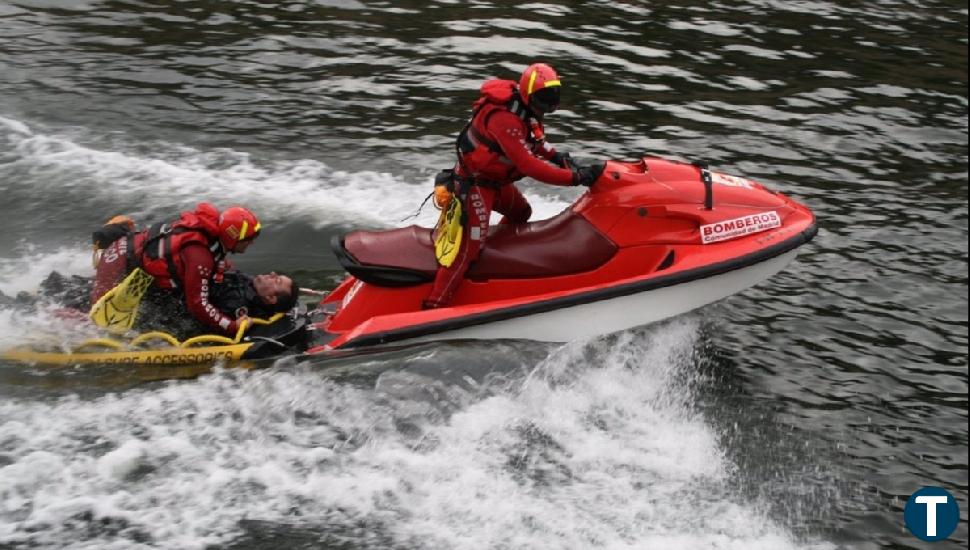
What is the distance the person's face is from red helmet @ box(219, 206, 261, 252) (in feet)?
1.28

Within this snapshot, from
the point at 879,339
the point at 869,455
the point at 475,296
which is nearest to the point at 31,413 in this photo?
the point at 475,296

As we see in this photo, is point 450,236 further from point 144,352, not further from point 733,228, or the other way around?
point 144,352

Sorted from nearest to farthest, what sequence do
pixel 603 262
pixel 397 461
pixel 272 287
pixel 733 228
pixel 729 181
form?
1. pixel 397 461
2. pixel 733 228
3. pixel 603 262
4. pixel 729 181
5. pixel 272 287

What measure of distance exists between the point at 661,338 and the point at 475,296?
146 centimetres

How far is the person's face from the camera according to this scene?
8.18 m

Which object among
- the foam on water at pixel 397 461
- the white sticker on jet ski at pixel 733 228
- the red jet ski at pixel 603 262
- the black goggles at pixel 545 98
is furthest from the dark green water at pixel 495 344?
the black goggles at pixel 545 98

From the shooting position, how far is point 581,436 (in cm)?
741

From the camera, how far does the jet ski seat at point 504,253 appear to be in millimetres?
7840

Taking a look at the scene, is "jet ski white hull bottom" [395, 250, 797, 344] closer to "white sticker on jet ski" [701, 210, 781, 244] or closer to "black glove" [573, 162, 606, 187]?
"white sticker on jet ski" [701, 210, 781, 244]

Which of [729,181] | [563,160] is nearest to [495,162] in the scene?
[563,160]

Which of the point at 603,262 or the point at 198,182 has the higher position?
the point at 603,262

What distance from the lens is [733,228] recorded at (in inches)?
303

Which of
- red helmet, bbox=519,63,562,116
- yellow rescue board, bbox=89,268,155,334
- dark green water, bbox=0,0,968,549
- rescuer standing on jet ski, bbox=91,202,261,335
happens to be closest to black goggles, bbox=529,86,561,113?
red helmet, bbox=519,63,562,116

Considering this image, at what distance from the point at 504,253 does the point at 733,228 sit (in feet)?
5.26
